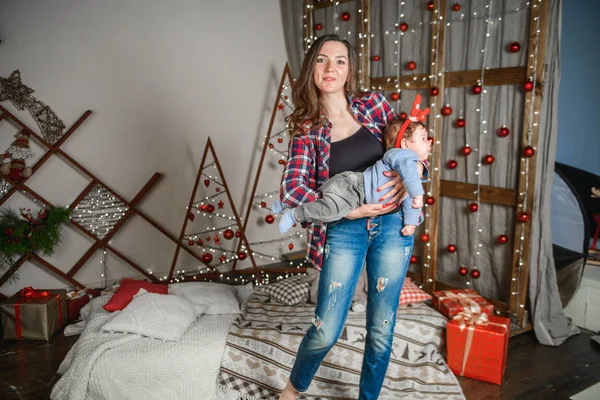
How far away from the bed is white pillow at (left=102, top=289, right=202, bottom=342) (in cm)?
3

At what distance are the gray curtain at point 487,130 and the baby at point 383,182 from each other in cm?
119

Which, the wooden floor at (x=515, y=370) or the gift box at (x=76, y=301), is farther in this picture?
the gift box at (x=76, y=301)

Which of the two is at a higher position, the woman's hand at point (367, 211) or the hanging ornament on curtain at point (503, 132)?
the hanging ornament on curtain at point (503, 132)

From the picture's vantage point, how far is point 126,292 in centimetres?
241

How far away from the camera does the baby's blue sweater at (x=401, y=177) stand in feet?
4.66

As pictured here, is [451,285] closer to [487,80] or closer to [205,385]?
[487,80]

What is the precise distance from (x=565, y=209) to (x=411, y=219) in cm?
158

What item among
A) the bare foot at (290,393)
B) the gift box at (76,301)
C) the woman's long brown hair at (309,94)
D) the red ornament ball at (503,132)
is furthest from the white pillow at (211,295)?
the red ornament ball at (503,132)

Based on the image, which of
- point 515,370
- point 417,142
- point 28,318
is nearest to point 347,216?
point 417,142

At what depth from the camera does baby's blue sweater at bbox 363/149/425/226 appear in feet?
4.66

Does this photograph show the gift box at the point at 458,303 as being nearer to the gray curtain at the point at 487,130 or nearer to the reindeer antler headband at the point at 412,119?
the gray curtain at the point at 487,130

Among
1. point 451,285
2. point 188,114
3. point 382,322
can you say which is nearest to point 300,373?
point 382,322

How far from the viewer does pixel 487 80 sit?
2547 millimetres

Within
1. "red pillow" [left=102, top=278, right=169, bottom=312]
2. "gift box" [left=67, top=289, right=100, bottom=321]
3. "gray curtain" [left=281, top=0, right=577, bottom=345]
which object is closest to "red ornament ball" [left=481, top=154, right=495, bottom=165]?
"gray curtain" [left=281, top=0, right=577, bottom=345]
